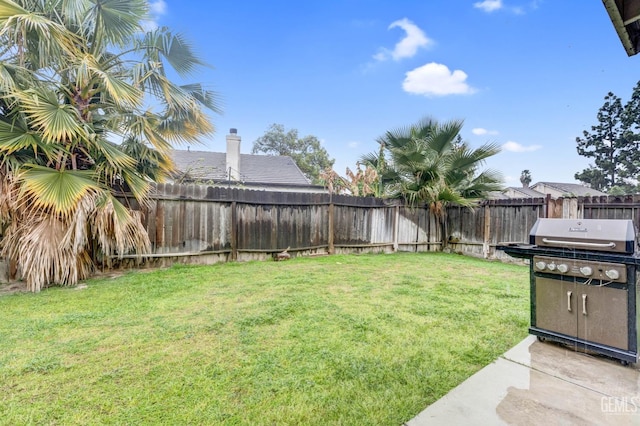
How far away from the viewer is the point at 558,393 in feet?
5.04

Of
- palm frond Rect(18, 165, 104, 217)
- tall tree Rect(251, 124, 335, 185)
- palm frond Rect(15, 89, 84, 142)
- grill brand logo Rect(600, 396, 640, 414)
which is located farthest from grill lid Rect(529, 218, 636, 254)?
tall tree Rect(251, 124, 335, 185)

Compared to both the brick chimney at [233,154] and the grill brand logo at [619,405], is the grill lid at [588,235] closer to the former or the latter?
the grill brand logo at [619,405]

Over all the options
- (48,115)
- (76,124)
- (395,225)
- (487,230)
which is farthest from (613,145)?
(48,115)

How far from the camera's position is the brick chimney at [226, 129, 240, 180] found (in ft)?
45.1

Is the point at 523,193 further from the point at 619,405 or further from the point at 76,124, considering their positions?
the point at 76,124

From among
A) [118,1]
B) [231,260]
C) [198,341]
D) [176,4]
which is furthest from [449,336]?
[176,4]

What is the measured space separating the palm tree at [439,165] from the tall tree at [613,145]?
1923 centimetres

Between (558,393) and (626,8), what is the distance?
84.4 inches

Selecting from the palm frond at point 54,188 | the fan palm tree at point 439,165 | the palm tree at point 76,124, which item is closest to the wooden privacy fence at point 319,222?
the fan palm tree at point 439,165

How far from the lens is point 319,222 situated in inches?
274

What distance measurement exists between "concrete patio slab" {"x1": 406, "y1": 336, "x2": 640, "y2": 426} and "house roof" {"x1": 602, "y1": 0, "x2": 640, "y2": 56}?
6.59 ft

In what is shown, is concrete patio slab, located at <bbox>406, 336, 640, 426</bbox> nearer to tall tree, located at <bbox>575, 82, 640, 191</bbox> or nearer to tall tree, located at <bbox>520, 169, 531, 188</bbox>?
tall tree, located at <bbox>575, 82, 640, 191</bbox>

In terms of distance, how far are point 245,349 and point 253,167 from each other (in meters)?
13.5

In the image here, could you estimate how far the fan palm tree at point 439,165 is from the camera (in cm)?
719
